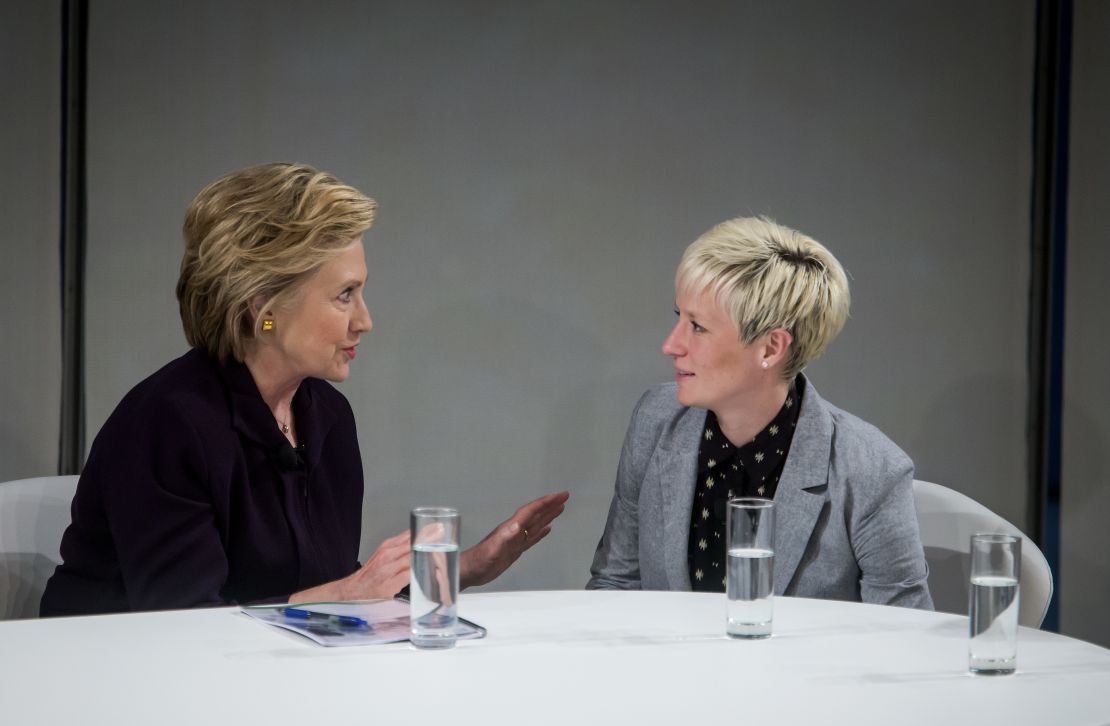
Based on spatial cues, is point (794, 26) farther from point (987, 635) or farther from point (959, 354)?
point (987, 635)

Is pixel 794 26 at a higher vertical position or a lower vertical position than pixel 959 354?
higher

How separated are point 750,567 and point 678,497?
0.77 m

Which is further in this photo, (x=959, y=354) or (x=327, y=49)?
(x=959, y=354)

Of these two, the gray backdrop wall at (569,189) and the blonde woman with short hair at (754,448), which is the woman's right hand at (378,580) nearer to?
the blonde woman with short hair at (754,448)

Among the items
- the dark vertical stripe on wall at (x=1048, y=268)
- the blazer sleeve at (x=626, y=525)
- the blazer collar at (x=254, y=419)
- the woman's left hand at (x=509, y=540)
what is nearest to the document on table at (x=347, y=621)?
the blazer collar at (x=254, y=419)

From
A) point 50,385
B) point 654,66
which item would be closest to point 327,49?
point 654,66

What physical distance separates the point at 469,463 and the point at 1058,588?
5.52 ft

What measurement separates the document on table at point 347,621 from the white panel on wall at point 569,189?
1.54 m

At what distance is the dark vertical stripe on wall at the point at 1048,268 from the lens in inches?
137

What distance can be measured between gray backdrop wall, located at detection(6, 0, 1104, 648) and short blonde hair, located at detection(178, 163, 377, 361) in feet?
2.99

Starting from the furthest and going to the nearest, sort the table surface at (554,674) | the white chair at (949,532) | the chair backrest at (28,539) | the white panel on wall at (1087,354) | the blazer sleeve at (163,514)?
the white panel on wall at (1087,354)
the white chair at (949,532)
the chair backrest at (28,539)
the blazer sleeve at (163,514)
the table surface at (554,674)

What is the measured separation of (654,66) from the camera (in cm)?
340

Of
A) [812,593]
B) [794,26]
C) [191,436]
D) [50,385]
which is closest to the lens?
[191,436]

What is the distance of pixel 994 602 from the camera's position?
1548 millimetres
